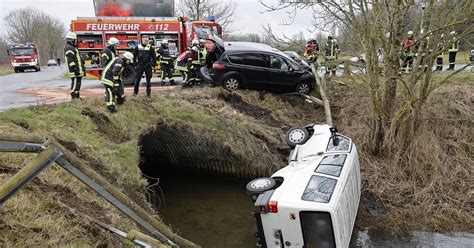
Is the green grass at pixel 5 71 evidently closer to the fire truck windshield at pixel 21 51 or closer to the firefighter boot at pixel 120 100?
the fire truck windshield at pixel 21 51

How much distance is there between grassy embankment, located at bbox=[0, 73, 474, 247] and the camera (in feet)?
14.1

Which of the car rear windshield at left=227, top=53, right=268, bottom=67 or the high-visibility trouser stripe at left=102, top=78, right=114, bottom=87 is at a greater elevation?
the car rear windshield at left=227, top=53, right=268, bottom=67

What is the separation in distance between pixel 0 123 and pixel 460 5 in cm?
1034

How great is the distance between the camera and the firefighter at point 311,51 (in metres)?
13.0

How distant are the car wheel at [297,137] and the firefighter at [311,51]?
16.2 feet

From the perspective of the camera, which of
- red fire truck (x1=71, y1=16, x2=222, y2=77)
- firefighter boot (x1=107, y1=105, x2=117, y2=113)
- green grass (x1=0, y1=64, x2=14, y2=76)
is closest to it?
firefighter boot (x1=107, y1=105, x2=117, y2=113)

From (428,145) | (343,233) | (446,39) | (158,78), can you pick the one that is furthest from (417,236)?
(158,78)

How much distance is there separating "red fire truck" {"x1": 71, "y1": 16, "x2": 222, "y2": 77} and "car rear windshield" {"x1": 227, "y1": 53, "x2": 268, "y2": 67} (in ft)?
13.7

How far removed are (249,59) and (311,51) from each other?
236cm

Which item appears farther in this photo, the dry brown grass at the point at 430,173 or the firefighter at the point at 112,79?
the dry brown grass at the point at 430,173

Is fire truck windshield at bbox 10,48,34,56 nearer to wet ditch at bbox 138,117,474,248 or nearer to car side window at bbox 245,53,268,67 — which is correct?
wet ditch at bbox 138,117,474,248

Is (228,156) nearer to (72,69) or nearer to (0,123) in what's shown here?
(72,69)

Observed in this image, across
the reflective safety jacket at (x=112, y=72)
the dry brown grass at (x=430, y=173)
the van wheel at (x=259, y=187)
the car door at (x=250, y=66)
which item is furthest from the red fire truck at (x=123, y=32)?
the van wheel at (x=259, y=187)

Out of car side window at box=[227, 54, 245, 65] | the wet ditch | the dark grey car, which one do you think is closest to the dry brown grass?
the wet ditch
